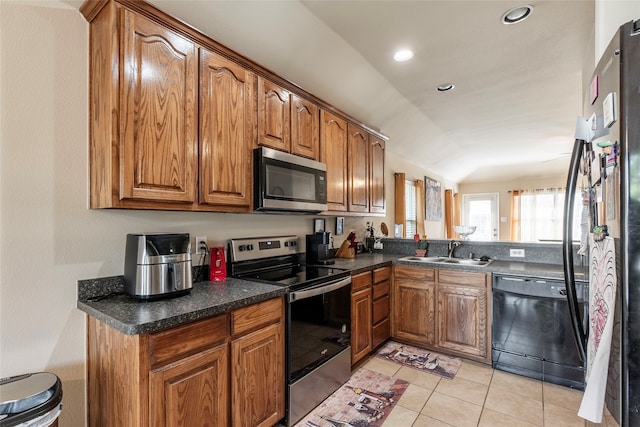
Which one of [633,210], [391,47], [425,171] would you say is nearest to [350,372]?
[633,210]

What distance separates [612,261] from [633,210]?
16 cm

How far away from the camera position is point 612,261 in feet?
2.68

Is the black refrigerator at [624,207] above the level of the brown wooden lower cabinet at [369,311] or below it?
above

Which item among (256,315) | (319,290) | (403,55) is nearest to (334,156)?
(403,55)

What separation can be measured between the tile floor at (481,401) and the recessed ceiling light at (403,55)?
103 inches

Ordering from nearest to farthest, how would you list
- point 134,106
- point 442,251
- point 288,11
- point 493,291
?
point 134,106
point 288,11
point 493,291
point 442,251

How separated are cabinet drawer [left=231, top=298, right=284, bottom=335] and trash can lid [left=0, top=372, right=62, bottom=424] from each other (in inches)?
27.6

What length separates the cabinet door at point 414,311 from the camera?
→ 9.46 ft

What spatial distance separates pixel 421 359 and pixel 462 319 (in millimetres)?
517

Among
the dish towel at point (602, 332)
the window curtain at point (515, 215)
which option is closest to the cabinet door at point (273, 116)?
the dish towel at point (602, 332)

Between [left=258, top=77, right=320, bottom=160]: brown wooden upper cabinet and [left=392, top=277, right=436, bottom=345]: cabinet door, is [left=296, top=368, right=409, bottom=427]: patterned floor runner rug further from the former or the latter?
[left=258, top=77, right=320, bottom=160]: brown wooden upper cabinet

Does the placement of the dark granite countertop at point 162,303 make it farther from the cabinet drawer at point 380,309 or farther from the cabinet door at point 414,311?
the cabinet door at point 414,311

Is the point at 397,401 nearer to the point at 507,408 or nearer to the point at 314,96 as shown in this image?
the point at 507,408

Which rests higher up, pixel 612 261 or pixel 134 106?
pixel 134 106
